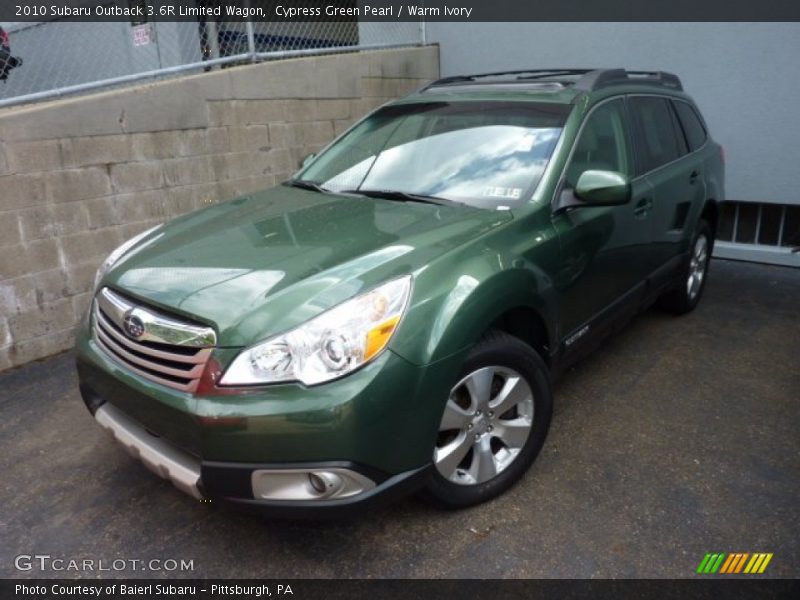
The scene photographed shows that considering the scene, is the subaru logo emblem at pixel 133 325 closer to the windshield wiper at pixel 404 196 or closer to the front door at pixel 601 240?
the windshield wiper at pixel 404 196

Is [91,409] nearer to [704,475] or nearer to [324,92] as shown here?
[704,475]

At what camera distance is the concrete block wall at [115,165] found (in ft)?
13.3

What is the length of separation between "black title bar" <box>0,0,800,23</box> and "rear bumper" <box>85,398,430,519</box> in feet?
14.9

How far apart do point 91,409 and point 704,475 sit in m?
2.64

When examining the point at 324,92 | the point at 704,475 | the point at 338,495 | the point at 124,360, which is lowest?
the point at 704,475

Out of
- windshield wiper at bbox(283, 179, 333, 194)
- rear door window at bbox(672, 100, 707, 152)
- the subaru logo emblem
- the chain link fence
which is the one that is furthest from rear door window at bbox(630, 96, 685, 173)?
the chain link fence

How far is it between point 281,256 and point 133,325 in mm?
594

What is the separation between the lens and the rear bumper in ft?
6.79

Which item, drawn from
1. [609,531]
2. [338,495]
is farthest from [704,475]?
[338,495]

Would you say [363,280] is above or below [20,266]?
above

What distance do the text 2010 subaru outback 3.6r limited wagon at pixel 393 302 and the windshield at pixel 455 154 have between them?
0.04 feet

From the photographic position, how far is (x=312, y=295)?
216cm
